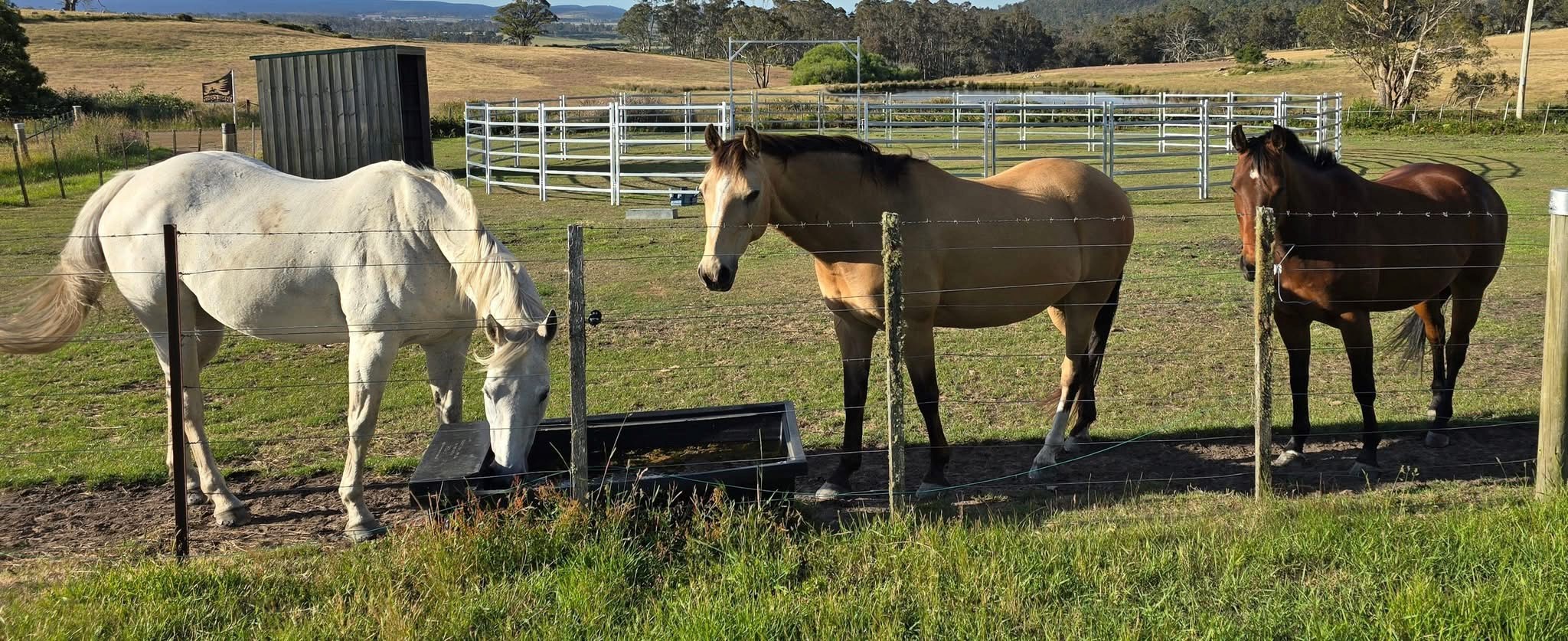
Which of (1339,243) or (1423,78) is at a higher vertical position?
(1423,78)

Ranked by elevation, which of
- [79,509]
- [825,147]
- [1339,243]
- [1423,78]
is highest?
[1423,78]

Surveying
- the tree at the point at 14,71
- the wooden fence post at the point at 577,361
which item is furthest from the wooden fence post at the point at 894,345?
the tree at the point at 14,71

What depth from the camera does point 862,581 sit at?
355 centimetres

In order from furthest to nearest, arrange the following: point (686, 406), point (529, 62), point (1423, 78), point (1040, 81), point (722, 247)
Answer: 1. point (529, 62)
2. point (1040, 81)
3. point (1423, 78)
4. point (686, 406)
5. point (722, 247)

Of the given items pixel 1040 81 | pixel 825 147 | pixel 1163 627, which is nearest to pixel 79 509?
pixel 825 147

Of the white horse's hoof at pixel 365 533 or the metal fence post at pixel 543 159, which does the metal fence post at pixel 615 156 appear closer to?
the metal fence post at pixel 543 159

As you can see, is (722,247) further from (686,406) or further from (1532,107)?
(1532,107)

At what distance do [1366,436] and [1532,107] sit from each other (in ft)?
112

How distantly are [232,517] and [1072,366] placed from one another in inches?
149

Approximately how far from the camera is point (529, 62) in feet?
209

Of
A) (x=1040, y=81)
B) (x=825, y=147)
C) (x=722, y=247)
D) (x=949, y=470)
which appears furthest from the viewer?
(x=1040, y=81)

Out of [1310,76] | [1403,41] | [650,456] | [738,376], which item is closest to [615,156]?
[738,376]

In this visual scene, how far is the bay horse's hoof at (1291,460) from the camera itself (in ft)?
16.6

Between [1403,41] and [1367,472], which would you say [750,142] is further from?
[1403,41]
